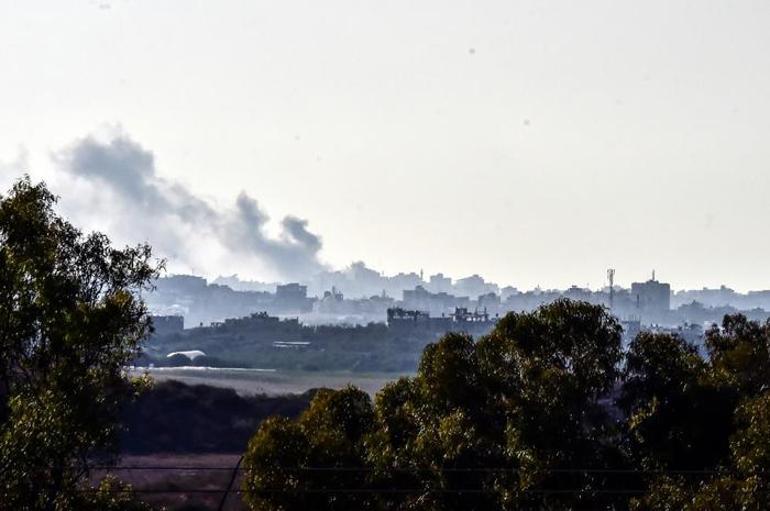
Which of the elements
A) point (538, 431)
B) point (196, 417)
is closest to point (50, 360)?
point (538, 431)

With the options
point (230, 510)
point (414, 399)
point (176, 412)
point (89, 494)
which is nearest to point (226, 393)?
point (176, 412)

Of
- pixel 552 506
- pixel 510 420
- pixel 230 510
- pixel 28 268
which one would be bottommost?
pixel 230 510

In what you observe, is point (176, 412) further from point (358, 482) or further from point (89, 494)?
point (89, 494)

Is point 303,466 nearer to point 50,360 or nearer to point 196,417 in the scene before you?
point 50,360

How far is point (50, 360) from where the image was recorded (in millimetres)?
24391

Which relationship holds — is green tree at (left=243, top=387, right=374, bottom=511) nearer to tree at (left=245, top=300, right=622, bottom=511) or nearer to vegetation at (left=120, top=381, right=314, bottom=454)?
tree at (left=245, top=300, right=622, bottom=511)

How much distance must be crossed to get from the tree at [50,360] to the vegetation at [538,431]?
7.20 meters

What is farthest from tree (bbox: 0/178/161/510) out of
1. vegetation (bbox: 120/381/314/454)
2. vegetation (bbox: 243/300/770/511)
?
vegetation (bbox: 120/381/314/454)

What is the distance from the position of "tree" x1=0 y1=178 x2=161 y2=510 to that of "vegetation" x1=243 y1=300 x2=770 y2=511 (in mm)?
7195

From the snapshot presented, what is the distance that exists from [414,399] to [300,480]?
592 cm

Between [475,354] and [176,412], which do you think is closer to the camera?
[475,354]

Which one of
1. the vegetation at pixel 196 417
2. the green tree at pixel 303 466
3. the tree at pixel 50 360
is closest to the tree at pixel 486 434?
the green tree at pixel 303 466

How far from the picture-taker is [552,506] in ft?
99.0

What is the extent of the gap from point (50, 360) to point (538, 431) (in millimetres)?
13443
